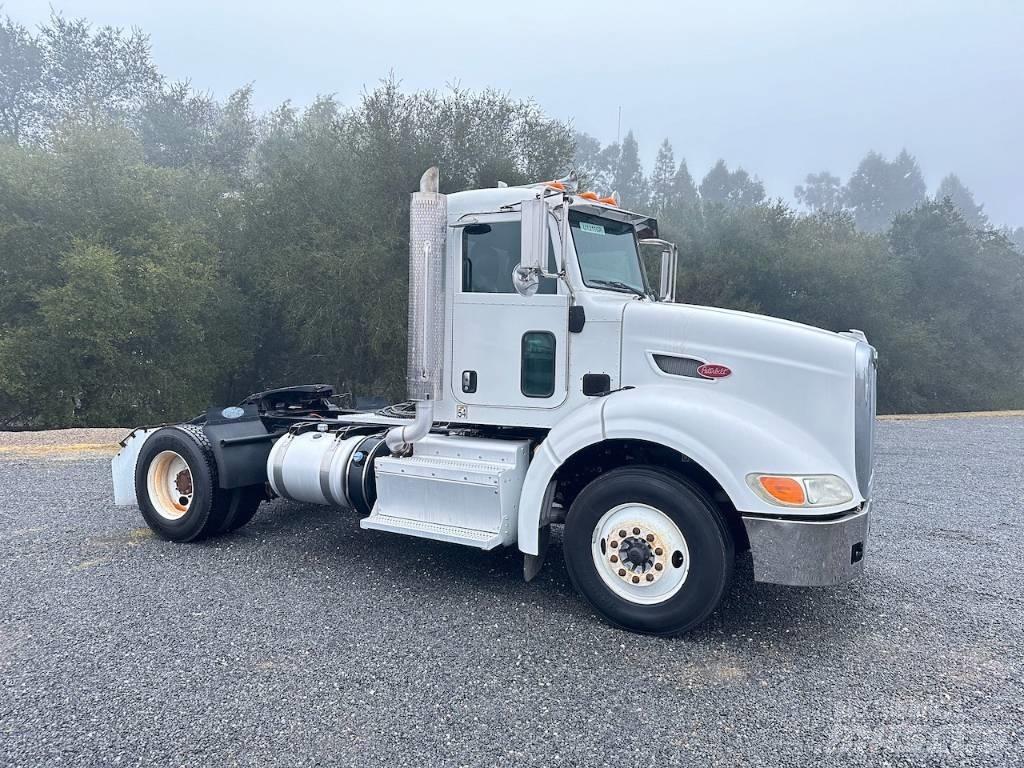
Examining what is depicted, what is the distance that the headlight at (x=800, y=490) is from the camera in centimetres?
402

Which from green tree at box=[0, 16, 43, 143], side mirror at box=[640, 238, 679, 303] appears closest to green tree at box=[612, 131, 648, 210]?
green tree at box=[0, 16, 43, 143]

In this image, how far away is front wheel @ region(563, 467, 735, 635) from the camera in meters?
4.17

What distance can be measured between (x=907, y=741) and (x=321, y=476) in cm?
424

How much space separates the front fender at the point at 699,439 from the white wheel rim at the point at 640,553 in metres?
0.42

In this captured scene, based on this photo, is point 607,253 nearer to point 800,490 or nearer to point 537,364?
point 537,364

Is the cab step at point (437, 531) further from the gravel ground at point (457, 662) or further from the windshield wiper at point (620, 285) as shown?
the windshield wiper at point (620, 285)

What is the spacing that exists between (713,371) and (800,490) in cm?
88

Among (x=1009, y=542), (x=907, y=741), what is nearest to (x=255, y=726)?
(x=907, y=741)

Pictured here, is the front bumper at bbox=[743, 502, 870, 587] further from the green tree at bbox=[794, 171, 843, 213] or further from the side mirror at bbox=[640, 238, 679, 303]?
the green tree at bbox=[794, 171, 843, 213]

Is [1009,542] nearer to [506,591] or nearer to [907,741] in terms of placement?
[907,741]

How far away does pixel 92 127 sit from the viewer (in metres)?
18.8

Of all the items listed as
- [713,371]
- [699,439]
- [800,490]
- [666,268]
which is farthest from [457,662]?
[666,268]

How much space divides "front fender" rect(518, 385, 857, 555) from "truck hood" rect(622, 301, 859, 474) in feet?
0.18

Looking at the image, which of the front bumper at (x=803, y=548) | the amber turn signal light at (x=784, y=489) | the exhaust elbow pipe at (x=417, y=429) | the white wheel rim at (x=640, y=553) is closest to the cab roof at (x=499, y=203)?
the exhaust elbow pipe at (x=417, y=429)
